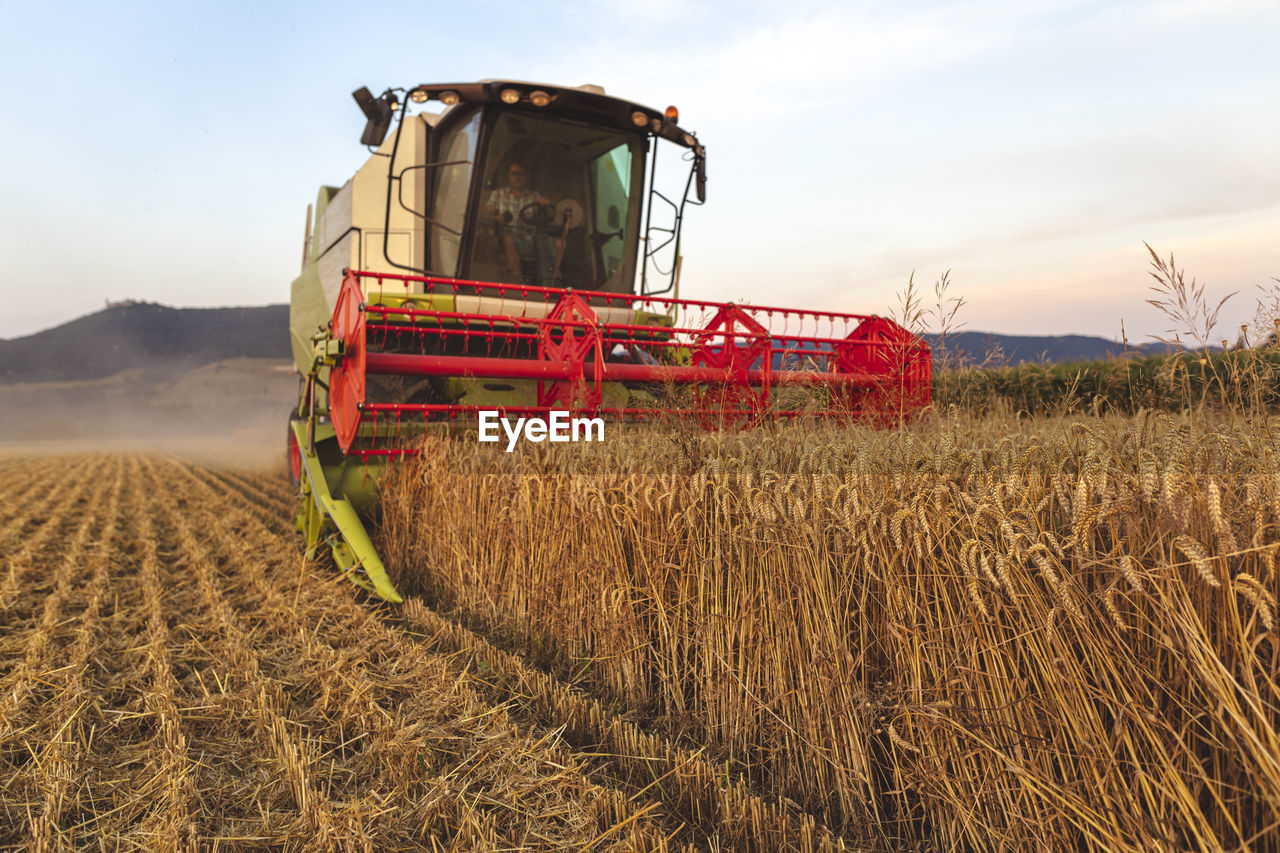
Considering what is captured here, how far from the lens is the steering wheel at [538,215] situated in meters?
5.85

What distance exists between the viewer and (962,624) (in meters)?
1.58

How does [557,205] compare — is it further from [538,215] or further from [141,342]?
[141,342]

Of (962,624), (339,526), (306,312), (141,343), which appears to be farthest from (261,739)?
(141,343)

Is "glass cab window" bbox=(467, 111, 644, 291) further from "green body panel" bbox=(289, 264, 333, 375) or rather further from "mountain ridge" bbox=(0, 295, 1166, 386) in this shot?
"mountain ridge" bbox=(0, 295, 1166, 386)

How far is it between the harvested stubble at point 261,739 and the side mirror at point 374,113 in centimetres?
293

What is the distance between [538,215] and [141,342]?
9931 centimetres

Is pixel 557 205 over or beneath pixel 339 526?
over

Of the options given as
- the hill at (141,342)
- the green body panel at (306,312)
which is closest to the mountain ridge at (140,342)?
the hill at (141,342)

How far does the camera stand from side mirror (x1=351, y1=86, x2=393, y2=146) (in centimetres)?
493

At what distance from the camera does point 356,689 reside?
102 inches

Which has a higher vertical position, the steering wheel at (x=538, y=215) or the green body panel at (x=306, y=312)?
the steering wheel at (x=538, y=215)

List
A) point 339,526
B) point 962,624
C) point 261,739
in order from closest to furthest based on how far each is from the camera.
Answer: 1. point 962,624
2. point 261,739
3. point 339,526

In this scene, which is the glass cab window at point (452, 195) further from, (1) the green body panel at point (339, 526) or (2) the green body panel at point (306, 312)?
(1) the green body panel at point (339, 526)

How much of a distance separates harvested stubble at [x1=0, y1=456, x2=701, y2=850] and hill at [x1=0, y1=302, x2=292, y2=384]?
77.0 m
